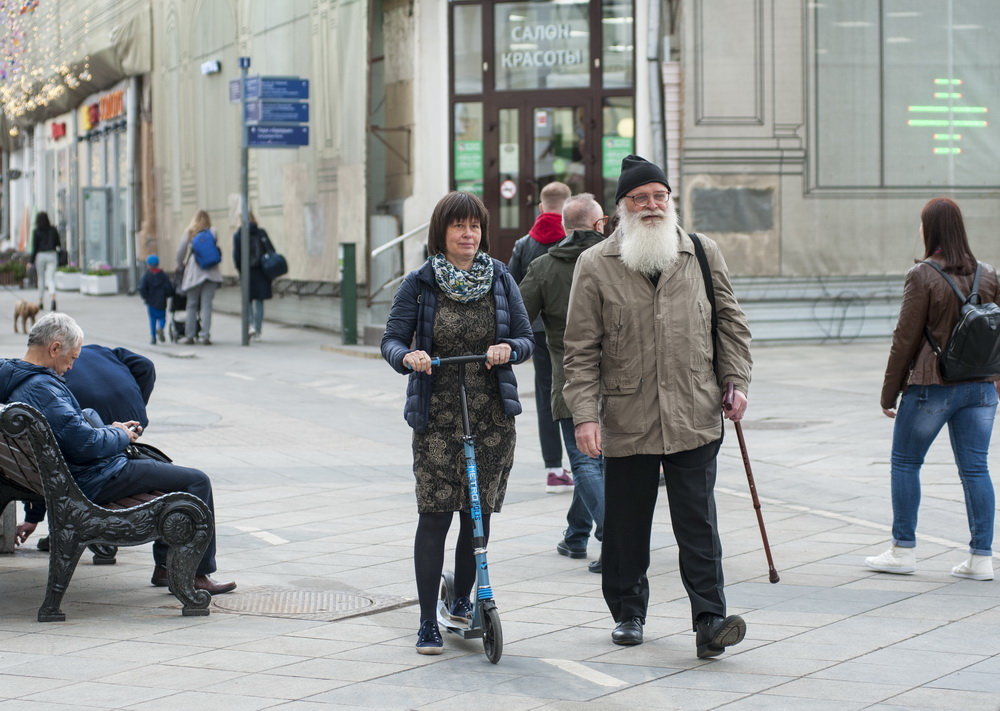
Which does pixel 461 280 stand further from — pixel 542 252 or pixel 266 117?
pixel 266 117

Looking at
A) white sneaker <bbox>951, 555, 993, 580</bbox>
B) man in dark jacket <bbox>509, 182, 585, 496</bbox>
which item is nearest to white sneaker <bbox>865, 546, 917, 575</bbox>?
white sneaker <bbox>951, 555, 993, 580</bbox>

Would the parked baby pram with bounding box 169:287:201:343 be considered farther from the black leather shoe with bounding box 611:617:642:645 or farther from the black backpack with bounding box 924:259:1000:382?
the black leather shoe with bounding box 611:617:642:645

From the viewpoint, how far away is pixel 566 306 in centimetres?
769

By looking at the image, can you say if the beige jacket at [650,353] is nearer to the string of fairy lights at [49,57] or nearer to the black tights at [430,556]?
the black tights at [430,556]

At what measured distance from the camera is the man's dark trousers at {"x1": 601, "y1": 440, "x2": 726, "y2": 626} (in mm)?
5695

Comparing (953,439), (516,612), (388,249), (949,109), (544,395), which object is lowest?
(516,612)

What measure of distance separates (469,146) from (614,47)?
2.22m

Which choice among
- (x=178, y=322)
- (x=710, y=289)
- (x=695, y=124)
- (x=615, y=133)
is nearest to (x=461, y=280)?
(x=710, y=289)

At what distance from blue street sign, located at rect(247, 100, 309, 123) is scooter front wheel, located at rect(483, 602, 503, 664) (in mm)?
15216

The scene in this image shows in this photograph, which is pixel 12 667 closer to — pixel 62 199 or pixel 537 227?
pixel 537 227

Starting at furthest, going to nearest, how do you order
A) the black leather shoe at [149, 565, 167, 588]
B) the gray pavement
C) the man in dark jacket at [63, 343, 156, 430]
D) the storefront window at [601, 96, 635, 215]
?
the storefront window at [601, 96, 635, 215], the black leather shoe at [149, 565, 167, 588], the man in dark jacket at [63, 343, 156, 430], the gray pavement

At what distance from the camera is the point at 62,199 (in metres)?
42.5

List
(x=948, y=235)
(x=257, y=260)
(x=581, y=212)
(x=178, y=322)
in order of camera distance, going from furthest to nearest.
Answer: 1. (x=178, y=322)
2. (x=257, y=260)
3. (x=581, y=212)
4. (x=948, y=235)

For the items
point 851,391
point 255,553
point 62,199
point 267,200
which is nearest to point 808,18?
point 851,391
